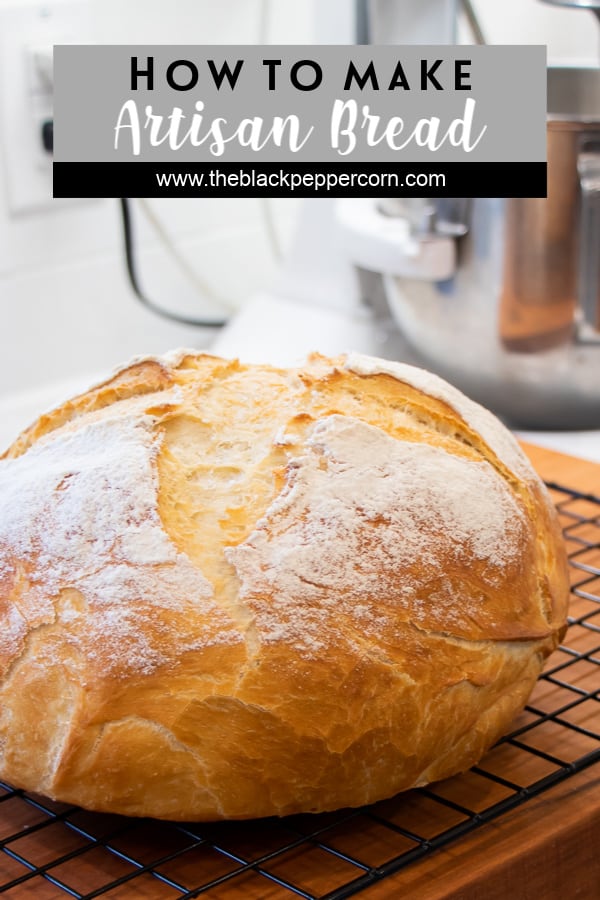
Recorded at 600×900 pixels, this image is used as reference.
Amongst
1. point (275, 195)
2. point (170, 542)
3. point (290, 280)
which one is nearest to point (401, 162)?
point (275, 195)

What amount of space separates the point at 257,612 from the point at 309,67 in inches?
20.3

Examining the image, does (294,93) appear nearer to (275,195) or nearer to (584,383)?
(275,195)

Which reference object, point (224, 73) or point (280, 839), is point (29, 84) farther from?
point (280, 839)

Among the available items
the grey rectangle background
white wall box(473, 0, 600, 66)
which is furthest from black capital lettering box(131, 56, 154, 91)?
white wall box(473, 0, 600, 66)

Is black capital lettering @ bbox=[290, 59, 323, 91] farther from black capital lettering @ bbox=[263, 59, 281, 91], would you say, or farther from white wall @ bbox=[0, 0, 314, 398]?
white wall @ bbox=[0, 0, 314, 398]

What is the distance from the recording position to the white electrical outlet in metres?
1.53

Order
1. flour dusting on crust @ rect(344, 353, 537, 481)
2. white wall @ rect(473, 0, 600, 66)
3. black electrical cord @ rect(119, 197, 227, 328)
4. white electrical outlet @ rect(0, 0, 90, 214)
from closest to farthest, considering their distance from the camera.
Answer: flour dusting on crust @ rect(344, 353, 537, 481) < white electrical outlet @ rect(0, 0, 90, 214) < black electrical cord @ rect(119, 197, 227, 328) < white wall @ rect(473, 0, 600, 66)

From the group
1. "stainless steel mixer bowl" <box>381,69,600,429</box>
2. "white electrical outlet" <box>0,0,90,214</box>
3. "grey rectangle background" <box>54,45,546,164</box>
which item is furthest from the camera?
"white electrical outlet" <box>0,0,90,214</box>

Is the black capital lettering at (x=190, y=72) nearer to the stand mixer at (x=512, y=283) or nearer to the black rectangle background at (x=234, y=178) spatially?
the black rectangle background at (x=234, y=178)

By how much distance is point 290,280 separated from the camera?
1.71m

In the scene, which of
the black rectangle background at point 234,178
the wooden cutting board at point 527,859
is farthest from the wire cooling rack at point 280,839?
the black rectangle background at point 234,178

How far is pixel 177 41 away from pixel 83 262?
344mm

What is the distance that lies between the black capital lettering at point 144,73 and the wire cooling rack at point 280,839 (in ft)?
1.90

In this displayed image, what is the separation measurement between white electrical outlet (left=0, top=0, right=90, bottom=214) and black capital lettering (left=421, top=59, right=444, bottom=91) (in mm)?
668
